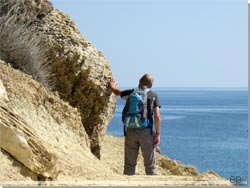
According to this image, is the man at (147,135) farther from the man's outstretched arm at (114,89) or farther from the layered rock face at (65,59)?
the layered rock face at (65,59)

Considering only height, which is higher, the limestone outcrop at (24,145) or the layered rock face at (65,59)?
the layered rock face at (65,59)

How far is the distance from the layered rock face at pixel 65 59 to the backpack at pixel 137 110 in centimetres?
312

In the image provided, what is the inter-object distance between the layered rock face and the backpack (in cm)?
312

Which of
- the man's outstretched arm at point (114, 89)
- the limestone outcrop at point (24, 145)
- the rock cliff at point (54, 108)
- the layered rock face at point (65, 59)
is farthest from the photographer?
the layered rock face at point (65, 59)

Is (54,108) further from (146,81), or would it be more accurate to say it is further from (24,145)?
(24,145)

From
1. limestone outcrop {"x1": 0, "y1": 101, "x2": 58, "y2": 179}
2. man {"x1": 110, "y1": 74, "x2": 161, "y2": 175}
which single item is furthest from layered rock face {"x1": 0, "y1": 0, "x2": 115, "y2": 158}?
limestone outcrop {"x1": 0, "y1": 101, "x2": 58, "y2": 179}

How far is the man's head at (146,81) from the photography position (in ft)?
36.9

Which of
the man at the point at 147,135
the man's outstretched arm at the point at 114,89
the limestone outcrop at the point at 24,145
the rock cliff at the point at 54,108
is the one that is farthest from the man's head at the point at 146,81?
the limestone outcrop at the point at 24,145

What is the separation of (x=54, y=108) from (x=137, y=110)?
Answer: 2.12 metres

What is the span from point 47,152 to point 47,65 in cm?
558

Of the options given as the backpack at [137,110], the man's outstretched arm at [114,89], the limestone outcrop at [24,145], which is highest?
the man's outstretched arm at [114,89]

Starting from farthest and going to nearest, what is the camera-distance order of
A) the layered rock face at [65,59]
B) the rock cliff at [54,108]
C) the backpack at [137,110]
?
the layered rock face at [65,59] → the backpack at [137,110] → the rock cliff at [54,108]

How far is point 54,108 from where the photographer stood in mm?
12648

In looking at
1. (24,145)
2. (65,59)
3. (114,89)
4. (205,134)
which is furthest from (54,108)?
(205,134)
